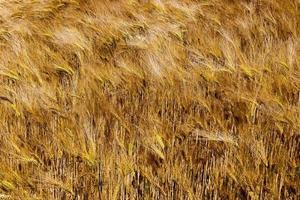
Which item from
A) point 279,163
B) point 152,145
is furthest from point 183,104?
point 279,163

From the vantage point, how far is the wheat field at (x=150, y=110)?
1443 mm

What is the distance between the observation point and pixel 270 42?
2174 millimetres

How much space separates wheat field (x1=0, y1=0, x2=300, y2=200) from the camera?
4.74 feet

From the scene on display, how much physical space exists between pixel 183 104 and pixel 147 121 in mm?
161

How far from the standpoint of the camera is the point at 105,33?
2.42 meters

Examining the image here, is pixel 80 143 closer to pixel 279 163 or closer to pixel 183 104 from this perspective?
pixel 183 104

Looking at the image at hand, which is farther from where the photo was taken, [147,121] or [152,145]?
[147,121]

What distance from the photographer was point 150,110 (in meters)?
1.70

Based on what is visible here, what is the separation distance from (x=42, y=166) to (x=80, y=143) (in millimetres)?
129

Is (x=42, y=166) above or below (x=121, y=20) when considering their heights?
below

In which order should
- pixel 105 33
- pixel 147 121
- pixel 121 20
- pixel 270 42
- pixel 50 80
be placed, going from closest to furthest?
pixel 147 121, pixel 50 80, pixel 270 42, pixel 105 33, pixel 121 20

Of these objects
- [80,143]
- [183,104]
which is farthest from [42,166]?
[183,104]

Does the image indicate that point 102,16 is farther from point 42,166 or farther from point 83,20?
point 42,166

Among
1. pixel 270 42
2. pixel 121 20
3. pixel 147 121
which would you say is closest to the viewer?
pixel 147 121
